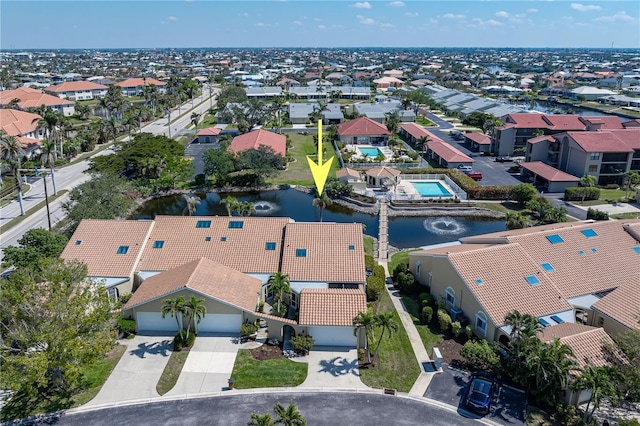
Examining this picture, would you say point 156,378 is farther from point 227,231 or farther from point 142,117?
point 142,117

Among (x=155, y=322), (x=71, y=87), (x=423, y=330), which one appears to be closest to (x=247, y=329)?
(x=155, y=322)

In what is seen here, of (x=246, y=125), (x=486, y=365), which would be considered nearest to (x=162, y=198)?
(x=246, y=125)

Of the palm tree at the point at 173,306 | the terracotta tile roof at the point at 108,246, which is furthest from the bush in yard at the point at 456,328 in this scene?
the terracotta tile roof at the point at 108,246

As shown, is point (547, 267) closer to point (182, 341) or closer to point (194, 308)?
point (194, 308)

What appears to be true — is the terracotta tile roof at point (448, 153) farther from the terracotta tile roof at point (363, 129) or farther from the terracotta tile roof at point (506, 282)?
the terracotta tile roof at point (506, 282)

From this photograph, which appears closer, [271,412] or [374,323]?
[271,412]

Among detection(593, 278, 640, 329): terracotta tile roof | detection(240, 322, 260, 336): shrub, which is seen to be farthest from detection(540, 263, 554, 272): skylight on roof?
detection(240, 322, 260, 336): shrub
